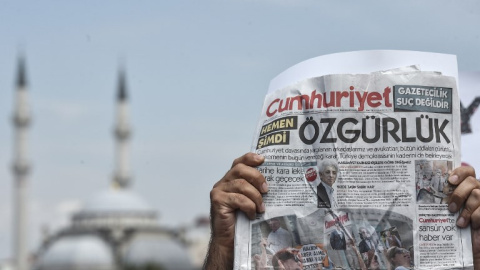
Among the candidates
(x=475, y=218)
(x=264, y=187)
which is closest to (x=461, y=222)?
(x=475, y=218)

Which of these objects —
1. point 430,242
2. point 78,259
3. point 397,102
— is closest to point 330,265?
point 430,242

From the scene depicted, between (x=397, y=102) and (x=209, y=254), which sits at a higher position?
(x=397, y=102)

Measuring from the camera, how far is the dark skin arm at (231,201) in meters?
2.17

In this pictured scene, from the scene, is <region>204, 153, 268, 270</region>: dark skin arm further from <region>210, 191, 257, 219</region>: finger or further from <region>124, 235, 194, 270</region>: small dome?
<region>124, 235, 194, 270</region>: small dome

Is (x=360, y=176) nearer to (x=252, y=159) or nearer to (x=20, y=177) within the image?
(x=252, y=159)

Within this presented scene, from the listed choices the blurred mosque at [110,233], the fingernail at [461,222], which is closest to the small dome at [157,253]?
the blurred mosque at [110,233]

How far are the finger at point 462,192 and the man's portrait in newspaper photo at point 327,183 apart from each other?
0.25m

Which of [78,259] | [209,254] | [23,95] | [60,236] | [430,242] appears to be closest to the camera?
[430,242]

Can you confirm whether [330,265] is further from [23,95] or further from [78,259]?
[78,259]

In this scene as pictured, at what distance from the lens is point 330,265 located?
217 cm

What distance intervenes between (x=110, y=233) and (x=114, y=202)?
3.23 meters

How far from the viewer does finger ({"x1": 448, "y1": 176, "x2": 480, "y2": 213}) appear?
2098mm

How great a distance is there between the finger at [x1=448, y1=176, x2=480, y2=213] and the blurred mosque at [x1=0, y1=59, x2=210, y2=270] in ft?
188

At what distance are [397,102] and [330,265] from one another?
1.21 ft
